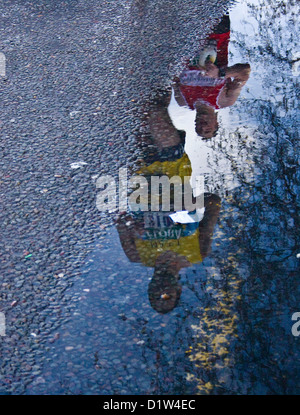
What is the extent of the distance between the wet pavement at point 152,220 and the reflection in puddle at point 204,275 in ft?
0.03

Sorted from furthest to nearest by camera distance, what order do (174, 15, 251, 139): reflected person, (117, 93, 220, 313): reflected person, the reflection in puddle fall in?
(174, 15, 251, 139): reflected person, (117, 93, 220, 313): reflected person, the reflection in puddle

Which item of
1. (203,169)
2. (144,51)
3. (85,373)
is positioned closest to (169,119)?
(203,169)

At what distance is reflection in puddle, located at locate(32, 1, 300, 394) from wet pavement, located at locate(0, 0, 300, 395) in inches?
0.4

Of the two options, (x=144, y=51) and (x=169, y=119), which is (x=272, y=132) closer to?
(x=169, y=119)

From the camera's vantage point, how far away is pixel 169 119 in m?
5.98

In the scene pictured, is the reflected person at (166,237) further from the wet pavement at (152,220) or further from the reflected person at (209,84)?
the reflected person at (209,84)

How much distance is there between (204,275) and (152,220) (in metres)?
0.82

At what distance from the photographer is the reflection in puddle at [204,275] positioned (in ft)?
10.2

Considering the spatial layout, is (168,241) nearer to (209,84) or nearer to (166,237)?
(166,237)

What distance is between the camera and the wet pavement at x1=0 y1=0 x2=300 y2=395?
10.5 ft

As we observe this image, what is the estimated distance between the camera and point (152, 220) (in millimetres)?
4457

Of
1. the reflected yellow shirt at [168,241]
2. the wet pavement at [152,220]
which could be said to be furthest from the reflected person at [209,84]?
the reflected yellow shirt at [168,241]

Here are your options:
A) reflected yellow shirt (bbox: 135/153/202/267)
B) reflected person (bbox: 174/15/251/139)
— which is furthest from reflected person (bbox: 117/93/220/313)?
reflected person (bbox: 174/15/251/139)

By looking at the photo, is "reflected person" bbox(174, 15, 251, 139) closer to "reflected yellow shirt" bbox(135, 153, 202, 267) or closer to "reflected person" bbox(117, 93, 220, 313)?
"reflected person" bbox(117, 93, 220, 313)
